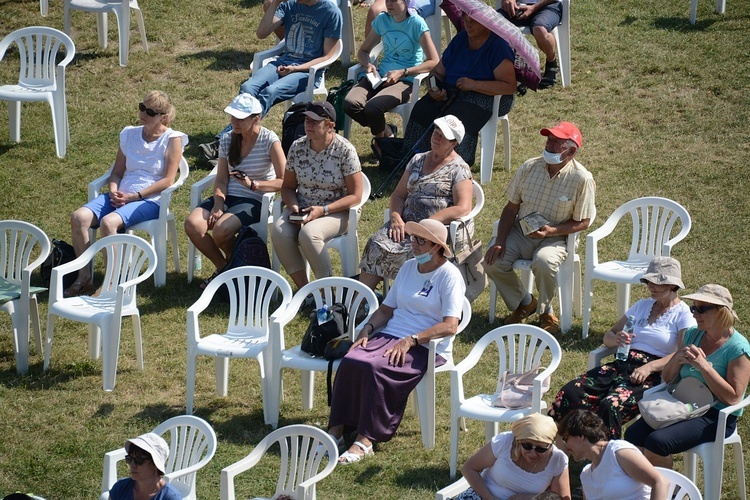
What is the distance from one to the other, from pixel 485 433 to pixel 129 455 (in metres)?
2.18

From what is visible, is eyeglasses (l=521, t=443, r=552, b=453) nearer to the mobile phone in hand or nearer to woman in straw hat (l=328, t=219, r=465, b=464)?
woman in straw hat (l=328, t=219, r=465, b=464)

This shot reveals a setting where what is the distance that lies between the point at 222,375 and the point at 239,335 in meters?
0.29

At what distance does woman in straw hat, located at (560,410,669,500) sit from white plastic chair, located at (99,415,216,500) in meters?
1.75

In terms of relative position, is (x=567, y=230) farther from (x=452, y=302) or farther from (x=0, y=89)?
(x=0, y=89)

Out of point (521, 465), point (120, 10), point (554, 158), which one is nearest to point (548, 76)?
point (554, 158)

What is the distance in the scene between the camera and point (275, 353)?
700cm

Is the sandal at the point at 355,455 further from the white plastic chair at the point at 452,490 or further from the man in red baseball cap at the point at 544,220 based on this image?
the man in red baseball cap at the point at 544,220

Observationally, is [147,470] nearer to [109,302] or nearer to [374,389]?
[374,389]

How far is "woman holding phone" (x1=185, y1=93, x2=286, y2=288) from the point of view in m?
8.58

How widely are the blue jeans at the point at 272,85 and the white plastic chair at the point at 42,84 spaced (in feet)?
5.63

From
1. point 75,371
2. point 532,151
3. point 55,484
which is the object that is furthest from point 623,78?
point 55,484

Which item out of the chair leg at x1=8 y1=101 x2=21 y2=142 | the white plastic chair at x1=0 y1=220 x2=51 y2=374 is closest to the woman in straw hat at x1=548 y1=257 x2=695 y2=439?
the white plastic chair at x1=0 y1=220 x2=51 y2=374

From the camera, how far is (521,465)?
556 cm

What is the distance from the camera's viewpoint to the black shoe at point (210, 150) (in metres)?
10.5
